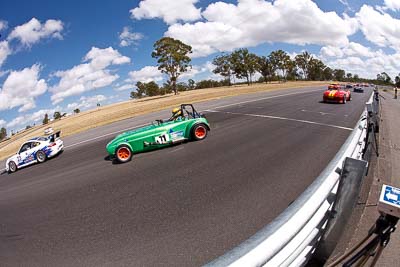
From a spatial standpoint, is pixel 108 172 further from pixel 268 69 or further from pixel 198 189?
pixel 268 69

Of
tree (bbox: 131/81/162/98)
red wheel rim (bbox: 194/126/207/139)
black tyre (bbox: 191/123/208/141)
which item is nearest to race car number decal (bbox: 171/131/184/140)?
black tyre (bbox: 191/123/208/141)

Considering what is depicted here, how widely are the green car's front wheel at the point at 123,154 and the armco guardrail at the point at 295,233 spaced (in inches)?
290

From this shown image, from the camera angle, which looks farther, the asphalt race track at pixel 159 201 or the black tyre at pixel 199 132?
the black tyre at pixel 199 132

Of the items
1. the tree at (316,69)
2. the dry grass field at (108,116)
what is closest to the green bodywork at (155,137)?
the dry grass field at (108,116)

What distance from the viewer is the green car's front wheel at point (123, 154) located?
9109 millimetres

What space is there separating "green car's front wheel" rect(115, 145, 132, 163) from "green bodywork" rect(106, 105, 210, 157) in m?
0.12

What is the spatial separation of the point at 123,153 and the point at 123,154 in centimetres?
4

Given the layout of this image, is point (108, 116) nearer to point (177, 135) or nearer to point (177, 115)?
point (177, 115)

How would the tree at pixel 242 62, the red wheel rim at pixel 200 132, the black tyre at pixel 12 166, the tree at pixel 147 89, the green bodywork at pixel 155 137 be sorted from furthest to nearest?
the tree at pixel 147 89 < the tree at pixel 242 62 < the black tyre at pixel 12 166 < the red wheel rim at pixel 200 132 < the green bodywork at pixel 155 137

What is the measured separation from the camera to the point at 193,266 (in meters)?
3.52

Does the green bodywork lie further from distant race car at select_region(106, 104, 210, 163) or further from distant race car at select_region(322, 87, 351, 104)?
distant race car at select_region(322, 87, 351, 104)

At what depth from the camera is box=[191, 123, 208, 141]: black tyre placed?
1056 cm

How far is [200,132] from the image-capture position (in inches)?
428

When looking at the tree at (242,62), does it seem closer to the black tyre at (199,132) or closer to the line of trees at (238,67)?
the line of trees at (238,67)
